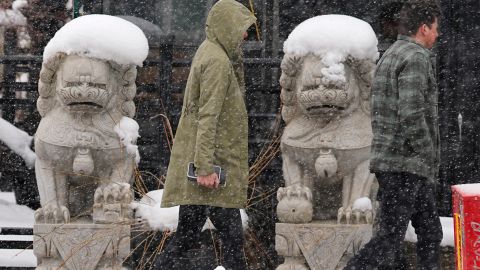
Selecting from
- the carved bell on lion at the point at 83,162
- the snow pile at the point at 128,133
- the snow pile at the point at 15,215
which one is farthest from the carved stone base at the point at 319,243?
the snow pile at the point at 15,215

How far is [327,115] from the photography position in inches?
298

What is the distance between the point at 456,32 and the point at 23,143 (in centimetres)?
434

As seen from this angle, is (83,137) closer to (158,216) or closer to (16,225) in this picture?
(158,216)

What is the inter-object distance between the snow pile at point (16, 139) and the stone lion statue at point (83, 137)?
2727 mm

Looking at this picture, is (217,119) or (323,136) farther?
(323,136)

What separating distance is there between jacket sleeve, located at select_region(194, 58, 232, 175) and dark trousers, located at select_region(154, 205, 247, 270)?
33cm

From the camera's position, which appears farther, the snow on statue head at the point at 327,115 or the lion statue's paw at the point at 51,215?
the lion statue's paw at the point at 51,215

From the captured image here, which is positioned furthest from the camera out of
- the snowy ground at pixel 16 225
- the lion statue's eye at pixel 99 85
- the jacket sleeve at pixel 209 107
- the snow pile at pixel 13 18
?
the snow pile at pixel 13 18

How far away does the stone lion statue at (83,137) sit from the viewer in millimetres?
7680

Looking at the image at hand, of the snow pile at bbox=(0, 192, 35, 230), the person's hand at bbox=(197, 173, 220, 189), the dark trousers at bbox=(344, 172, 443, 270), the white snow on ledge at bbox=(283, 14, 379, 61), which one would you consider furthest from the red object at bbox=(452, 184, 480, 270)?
the snow pile at bbox=(0, 192, 35, 230)

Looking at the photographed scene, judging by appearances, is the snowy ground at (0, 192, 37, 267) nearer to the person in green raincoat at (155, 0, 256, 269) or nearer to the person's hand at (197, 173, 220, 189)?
the person in green raincoat at (155, 0, 256, 269)

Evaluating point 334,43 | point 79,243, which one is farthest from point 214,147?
point 79,243

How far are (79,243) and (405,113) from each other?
2.65m

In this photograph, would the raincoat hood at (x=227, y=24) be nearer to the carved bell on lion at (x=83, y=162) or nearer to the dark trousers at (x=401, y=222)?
the dark trousers at (x=401, y=222)
